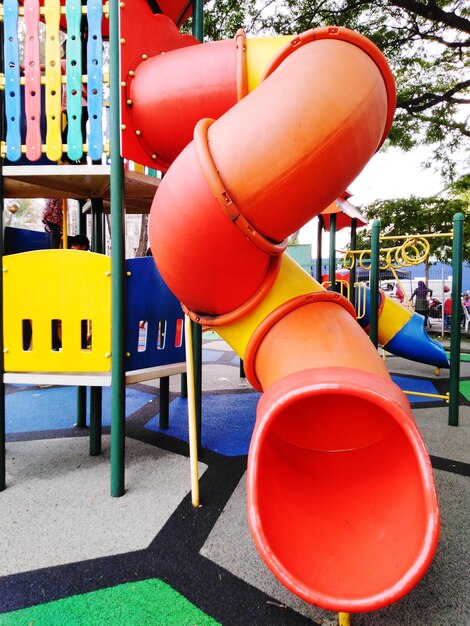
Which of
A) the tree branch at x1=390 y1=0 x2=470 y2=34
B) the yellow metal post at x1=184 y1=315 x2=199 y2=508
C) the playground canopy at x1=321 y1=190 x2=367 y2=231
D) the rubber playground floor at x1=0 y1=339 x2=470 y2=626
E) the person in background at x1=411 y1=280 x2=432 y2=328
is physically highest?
the tree branch at x1=390 y1=0 x2=470 y2=34

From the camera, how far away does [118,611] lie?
4.37 ft

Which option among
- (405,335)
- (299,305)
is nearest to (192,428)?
(299,305)

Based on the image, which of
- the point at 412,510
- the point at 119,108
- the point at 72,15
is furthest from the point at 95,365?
the point at 72,15

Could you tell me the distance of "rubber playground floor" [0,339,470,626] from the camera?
133cm

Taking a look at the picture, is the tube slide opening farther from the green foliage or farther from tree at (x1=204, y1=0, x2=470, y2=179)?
the green foliage

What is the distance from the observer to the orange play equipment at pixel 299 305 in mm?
1133

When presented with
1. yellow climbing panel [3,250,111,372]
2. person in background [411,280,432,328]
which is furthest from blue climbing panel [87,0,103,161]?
person in background [411,280,432,328]

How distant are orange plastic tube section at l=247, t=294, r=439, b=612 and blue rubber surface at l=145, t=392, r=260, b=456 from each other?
50.9 inches

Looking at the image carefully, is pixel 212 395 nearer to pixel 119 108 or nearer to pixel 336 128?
pixel 119 108

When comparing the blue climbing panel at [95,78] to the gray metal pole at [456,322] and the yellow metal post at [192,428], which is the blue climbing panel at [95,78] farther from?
the gray metal pole at [456,322]

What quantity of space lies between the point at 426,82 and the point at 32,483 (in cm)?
1134

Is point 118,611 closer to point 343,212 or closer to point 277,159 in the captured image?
point 277,159

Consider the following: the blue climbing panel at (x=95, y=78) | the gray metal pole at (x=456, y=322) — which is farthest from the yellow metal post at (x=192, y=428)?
the gray metal pole at (x=456, y=322)

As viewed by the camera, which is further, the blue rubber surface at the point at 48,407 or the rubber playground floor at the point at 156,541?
the blue rubber surface at the point at 48,407
